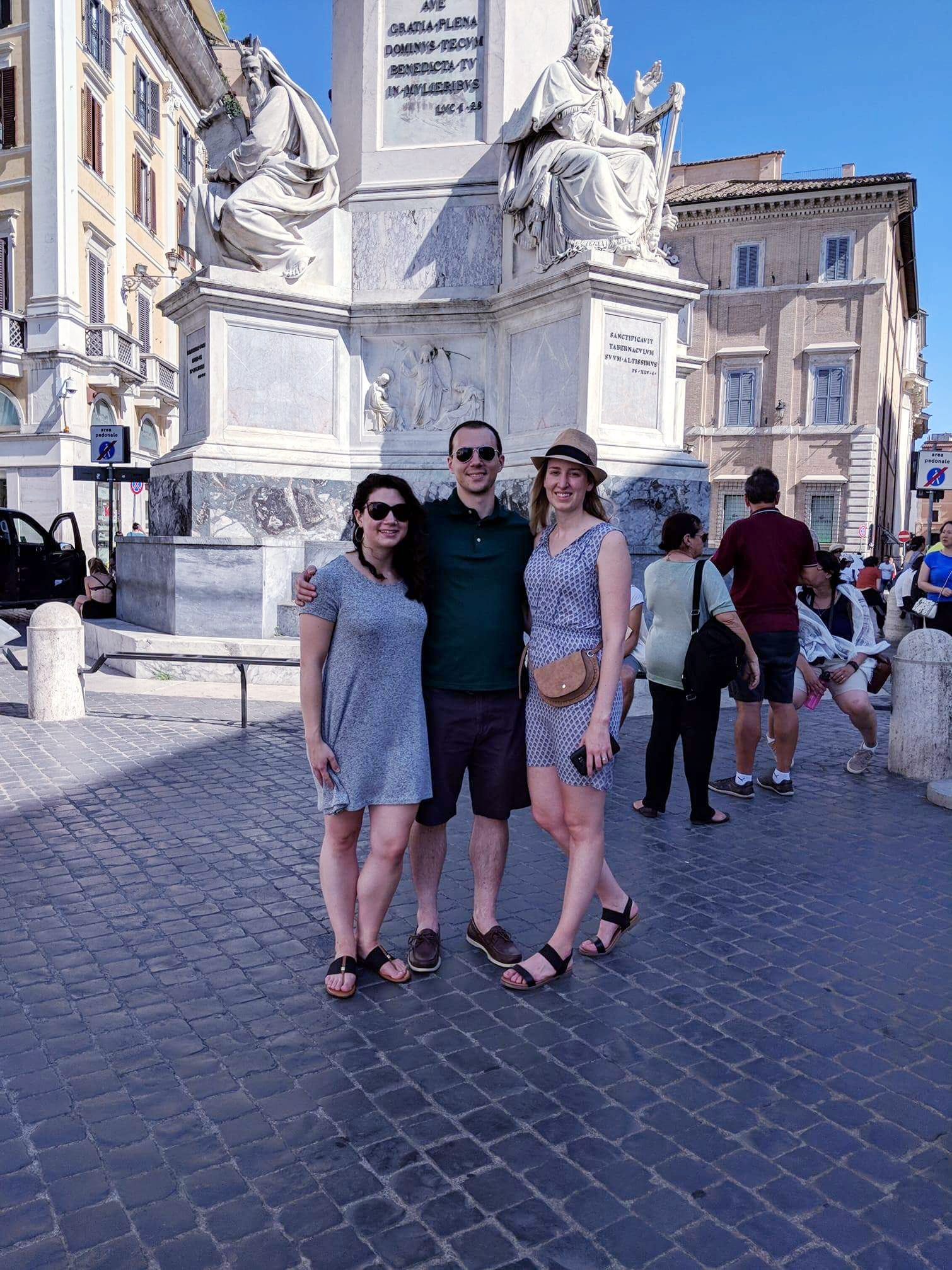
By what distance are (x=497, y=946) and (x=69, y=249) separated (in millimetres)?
32093

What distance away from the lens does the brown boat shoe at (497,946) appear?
3709 mm

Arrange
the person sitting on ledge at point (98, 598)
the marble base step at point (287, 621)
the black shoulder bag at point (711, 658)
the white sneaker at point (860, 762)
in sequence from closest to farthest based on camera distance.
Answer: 1. the black shoulder bag at point (711, 658)
2. the white sneaker at point (860, 762)
3. the marble base step at point (287, 621)
4. the person sitting on ledge at point (98, 598)

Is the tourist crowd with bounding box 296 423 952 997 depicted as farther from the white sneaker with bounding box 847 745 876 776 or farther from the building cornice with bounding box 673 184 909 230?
the building cornice with bounding box 673 184 909 230

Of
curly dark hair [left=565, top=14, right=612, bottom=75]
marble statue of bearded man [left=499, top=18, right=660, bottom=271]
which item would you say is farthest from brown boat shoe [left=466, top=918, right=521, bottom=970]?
curly dark hair [left=565, top=14, right=612, bottom=75]

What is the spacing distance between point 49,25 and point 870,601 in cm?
2830

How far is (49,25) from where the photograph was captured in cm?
2980

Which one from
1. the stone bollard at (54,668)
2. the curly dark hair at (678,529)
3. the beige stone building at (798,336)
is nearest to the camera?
the curly dark hair at (678,529)

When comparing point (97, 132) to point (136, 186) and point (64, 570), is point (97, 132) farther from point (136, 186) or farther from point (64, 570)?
point (64, 570)

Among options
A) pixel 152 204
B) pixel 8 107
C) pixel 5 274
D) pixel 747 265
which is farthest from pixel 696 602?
pixel 747 265

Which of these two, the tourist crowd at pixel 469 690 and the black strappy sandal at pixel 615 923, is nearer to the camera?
the tourist crowd at pixel 469 690

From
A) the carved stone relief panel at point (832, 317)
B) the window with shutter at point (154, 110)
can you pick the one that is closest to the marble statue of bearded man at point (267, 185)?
the window with shutter at point (154, 110)

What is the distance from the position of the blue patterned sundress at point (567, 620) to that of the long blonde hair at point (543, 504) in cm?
7

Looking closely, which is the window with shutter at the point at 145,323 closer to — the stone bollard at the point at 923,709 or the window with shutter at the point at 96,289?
the window with shutter at the point at 96,289

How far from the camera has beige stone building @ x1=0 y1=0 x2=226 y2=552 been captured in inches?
1185
